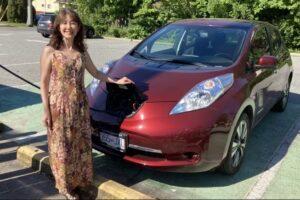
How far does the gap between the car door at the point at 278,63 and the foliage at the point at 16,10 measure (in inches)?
1334

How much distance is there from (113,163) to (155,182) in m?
0.65

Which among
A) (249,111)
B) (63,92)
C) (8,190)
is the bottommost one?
(8,190)

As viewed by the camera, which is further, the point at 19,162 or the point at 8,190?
the point at 19,162

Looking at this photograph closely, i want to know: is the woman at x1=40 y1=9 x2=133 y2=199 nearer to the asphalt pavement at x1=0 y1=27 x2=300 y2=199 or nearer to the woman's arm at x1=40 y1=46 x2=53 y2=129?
the woman's arm at x1=40 y1=46 x2=53 y2=129

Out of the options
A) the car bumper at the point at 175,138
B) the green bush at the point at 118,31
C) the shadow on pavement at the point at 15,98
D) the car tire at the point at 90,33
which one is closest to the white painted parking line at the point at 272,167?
the car bumper at the point at 175,138

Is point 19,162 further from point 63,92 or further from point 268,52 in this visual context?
point 268,52

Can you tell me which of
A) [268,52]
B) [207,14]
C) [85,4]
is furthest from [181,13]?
[268,52]

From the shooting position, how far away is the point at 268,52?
5.70 metres

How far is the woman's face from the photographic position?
3396mm

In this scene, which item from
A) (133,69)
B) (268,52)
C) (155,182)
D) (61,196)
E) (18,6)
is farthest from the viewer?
(18,6)

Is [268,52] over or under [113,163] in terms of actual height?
over

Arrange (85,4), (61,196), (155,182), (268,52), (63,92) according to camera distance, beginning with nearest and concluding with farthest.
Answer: (63,92) < (61,196) < (155,182) < (268,52) < (85,4)

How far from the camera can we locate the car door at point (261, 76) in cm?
479

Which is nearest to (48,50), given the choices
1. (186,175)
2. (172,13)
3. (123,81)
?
(123,81)
